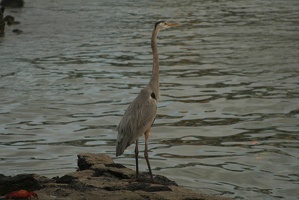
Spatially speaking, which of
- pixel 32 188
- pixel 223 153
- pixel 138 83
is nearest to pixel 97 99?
pixel 138 83

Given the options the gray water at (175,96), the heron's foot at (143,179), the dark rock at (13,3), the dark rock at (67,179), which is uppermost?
the dark rock at (67,179)

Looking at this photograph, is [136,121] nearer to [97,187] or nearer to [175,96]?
[97,187]

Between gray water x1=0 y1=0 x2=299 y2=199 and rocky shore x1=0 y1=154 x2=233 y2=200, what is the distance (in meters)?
2.15

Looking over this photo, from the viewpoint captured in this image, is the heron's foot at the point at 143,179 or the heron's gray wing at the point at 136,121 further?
the heron's gray wing at the point at 136,121

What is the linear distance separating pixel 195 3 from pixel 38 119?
28733mm

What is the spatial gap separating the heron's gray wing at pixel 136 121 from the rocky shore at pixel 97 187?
0.43 m

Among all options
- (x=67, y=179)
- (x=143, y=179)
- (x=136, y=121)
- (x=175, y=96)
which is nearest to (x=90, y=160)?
(x=136, y=121)

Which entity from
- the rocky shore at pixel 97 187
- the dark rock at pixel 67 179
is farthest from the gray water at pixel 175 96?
the dark rock at pixel 67 179

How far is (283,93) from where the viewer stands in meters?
19.2

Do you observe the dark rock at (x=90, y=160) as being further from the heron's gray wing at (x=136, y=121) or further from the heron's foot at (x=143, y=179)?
the heron's foot at (x=143, y=179)

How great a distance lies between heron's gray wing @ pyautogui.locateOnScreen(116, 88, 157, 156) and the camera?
415 inches

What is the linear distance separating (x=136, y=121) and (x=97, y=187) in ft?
5.59

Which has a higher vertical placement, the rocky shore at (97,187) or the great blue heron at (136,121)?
the great blue heron at (136,121)

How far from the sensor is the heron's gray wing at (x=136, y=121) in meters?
10.5
